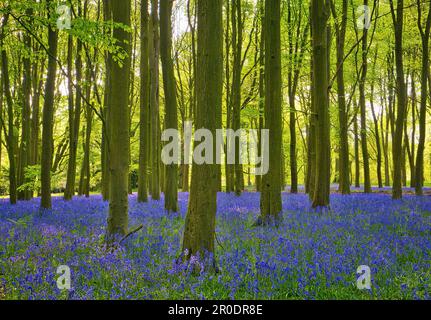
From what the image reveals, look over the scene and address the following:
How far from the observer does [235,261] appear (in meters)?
5.22

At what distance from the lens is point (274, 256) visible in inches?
217

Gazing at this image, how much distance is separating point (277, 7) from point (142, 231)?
647 cm

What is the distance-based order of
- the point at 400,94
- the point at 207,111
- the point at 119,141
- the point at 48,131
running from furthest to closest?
the point at 400,94 < the point at 48,131 < the point at 119,141 < the point at 207,111

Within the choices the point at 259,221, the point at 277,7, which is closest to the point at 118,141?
the point at 259,221

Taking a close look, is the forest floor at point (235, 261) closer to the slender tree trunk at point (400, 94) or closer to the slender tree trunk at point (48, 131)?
the slender tree trunk at point (48, 131)

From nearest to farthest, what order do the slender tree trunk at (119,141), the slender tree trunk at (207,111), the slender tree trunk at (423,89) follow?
the slender tree trunk at (207,111), the slender tree trunk at (119,141), the slender tree trunk at (423,89)

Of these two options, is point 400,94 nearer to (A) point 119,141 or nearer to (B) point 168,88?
(B) point 168,88

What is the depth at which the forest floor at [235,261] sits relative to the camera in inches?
160

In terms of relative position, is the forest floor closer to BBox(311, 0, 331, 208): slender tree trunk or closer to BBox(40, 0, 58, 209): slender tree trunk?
BBox(311, 0, 331, 208): slender tree trunk

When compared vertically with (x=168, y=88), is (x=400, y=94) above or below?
above

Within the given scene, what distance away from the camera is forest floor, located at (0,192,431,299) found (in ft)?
13.3

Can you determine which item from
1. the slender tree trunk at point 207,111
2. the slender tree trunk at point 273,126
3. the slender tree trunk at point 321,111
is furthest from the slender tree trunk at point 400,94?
the slender tree trunk at point 207,111

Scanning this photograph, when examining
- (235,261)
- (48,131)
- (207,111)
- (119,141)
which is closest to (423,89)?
(207,111)

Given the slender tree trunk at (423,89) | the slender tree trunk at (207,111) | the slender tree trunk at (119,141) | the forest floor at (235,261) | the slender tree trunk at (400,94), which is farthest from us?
the slender tree trunk at (423,89)
